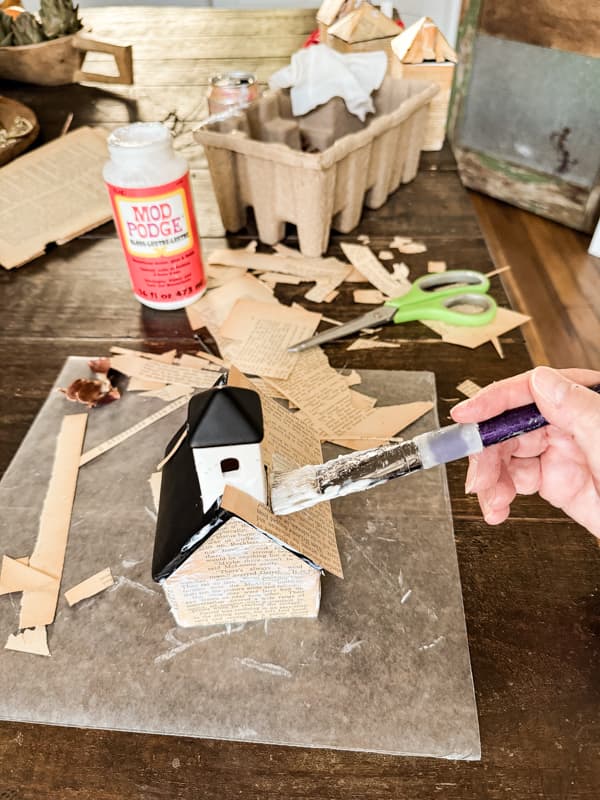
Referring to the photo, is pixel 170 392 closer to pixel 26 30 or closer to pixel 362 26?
pixel 362 26

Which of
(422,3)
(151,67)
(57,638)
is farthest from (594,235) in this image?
(422,3)

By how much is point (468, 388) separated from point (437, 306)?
4.9 inches

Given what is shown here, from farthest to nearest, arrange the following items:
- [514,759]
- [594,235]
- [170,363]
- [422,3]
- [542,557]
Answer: [422,3] < [594,235] < [170,363] < [542,557] < [514,759]

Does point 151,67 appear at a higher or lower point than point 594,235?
higher

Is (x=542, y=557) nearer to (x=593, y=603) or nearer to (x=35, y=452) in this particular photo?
(x=593, y=603)

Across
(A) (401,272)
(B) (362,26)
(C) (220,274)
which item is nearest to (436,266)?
(A) (401,272)

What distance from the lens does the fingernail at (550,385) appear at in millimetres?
373

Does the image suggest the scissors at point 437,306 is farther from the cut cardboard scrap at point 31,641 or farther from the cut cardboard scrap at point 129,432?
the cut cardboard scrap at point 31,641

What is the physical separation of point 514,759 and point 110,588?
11.4 inches

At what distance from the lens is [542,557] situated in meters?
0.47

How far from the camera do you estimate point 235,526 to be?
35 cm

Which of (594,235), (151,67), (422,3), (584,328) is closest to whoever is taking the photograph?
(584,328)

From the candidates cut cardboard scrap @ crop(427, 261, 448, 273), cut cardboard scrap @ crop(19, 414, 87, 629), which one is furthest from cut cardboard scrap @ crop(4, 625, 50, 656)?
cut cardboard scrap @ crop(427, 261, 448, 273)

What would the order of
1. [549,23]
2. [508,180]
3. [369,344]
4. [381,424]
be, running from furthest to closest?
[508,180] < [549,23] < [369,344] < [381,424]
